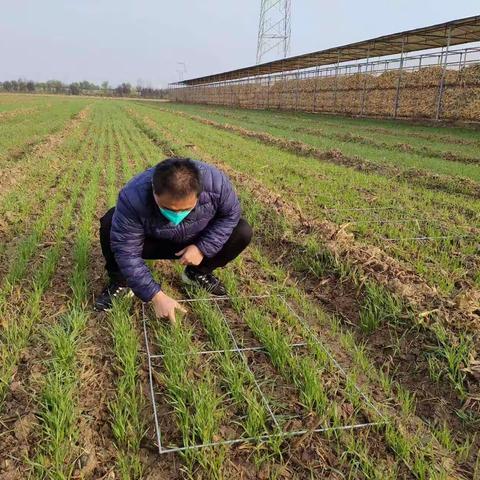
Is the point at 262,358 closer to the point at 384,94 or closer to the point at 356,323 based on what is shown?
the point at 356,323

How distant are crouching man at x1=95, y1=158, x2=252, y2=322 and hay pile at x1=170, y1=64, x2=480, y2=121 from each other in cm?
1606

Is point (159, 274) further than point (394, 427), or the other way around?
point (159, 274)

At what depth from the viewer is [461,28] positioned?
632 inches

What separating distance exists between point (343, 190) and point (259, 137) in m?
8.02

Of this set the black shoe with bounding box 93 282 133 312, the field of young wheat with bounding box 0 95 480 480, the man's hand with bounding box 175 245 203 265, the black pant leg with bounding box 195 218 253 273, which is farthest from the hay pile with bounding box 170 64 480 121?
the black shoe with bounding box 93 282 133 312

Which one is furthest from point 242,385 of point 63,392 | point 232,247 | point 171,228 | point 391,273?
point 391,273

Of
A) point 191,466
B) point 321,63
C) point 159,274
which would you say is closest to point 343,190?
point 159,274

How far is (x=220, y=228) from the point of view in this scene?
3.21m

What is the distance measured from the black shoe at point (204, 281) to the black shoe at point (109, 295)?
0.50m

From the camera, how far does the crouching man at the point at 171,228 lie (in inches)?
96.5

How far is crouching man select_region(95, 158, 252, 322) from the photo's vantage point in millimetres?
2451

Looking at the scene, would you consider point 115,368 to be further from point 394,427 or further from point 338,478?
point 394,427

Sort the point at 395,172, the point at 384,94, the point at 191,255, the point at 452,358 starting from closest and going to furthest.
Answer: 1. the point at 452,358
2. the point at 191,255
3. the point at 395,172
4. the point at 384,94

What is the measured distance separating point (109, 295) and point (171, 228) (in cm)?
74
